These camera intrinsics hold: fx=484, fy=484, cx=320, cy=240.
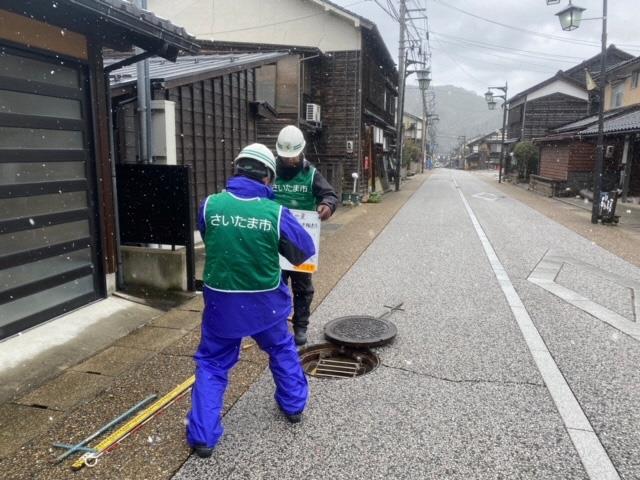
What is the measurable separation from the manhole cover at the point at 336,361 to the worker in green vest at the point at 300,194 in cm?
22

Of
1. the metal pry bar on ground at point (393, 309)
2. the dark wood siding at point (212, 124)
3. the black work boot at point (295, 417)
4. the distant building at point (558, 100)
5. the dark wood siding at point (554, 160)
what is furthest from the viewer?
the distant building at point (558, 100)

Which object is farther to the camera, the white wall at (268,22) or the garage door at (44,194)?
the white wall at (268,22)

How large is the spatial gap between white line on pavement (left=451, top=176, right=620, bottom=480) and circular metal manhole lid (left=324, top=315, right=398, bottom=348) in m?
1.42

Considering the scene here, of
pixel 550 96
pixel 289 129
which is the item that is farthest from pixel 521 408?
pixel 550 96

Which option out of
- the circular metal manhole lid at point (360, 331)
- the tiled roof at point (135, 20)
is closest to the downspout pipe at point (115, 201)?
the tiled roof at point (135, 20)

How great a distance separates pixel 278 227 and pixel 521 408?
2.28 metres

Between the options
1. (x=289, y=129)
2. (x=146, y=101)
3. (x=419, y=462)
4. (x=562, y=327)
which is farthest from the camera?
(x=146, y=101)

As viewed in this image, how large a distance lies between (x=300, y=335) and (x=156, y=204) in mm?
2844

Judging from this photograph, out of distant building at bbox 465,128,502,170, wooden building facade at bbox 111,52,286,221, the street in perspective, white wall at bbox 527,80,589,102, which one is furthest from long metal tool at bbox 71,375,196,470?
distant building at bbox 465,128,502,170

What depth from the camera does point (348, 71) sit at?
65.4 feet

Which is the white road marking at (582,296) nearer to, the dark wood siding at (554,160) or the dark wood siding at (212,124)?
the dark wood siding at (212,124)

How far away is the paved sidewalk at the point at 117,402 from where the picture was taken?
295 cm

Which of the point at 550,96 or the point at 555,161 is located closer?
the point at 555,161

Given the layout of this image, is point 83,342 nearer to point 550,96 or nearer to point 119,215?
point 119,215
